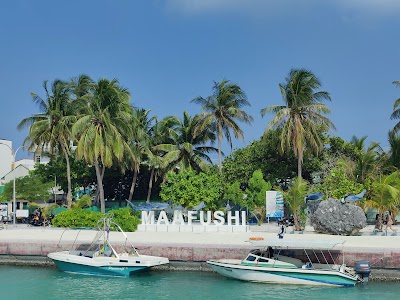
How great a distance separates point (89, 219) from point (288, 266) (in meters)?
19.7

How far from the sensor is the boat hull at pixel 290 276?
25562 mm

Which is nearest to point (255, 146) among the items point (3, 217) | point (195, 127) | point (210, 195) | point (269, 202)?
point (195, 127)

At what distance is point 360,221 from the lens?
35.5 meters

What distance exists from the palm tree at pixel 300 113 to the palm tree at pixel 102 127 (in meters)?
14.3

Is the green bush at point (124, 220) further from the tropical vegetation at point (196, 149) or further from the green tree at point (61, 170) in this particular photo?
the green tree at point (61, 170)

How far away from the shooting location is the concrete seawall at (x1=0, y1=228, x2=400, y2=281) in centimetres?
2694

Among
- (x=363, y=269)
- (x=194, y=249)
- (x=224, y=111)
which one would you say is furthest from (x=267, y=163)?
(x=363, y=269)

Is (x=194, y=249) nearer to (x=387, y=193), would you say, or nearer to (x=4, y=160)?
(x=387, y=193)

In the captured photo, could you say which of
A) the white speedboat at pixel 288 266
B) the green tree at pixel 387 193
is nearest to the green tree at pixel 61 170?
the green tree at pixel 387 193

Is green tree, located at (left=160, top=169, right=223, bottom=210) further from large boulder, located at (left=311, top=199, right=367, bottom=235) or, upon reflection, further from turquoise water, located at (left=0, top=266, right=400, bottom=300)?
turquoise water, located at (left=0, top=266, right=400, bottom=300)

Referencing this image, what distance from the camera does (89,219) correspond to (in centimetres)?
4125

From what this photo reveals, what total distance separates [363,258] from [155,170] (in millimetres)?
38845

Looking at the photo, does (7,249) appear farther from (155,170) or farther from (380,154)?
(380,154)

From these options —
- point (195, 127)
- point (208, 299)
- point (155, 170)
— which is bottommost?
point (208, 299)
